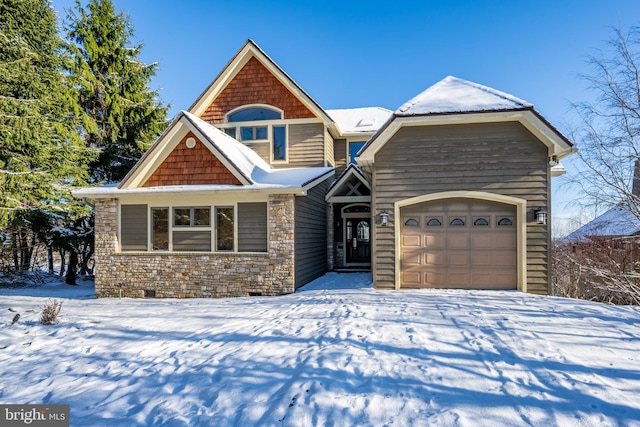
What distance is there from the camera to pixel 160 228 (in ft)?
33.4

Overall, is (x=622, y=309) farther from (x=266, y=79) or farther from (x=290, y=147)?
(x=266, y=79)

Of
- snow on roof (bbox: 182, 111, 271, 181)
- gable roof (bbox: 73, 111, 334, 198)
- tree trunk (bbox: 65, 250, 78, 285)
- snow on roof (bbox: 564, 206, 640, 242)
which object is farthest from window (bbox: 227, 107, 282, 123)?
snow on roof (bbox: 564, 206, 640, 242)

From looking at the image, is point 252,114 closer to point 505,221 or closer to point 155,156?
point 155,156

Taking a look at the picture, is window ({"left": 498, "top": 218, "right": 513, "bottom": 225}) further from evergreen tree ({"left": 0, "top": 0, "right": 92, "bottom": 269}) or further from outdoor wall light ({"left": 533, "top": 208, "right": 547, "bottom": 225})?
evergreen tree ({"left": 0, "top": 0, "right": 92, "bottom": 269})

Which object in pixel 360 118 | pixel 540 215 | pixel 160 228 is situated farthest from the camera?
pixel 360 118

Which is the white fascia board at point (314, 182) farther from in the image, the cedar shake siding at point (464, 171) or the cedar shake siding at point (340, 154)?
the cedar shake siding at point (340, 154)

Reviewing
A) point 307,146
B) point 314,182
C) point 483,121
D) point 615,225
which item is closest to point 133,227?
point 314,182

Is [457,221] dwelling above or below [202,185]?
below

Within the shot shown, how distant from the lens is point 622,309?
6746 mm

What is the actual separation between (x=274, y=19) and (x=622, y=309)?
16322mm

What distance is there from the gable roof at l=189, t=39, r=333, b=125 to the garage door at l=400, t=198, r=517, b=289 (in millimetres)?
5996

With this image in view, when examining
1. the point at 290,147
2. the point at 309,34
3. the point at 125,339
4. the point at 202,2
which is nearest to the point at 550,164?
the point at 290,147

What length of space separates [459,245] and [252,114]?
939 centimetres

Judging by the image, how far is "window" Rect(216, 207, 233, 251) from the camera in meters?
9.84
